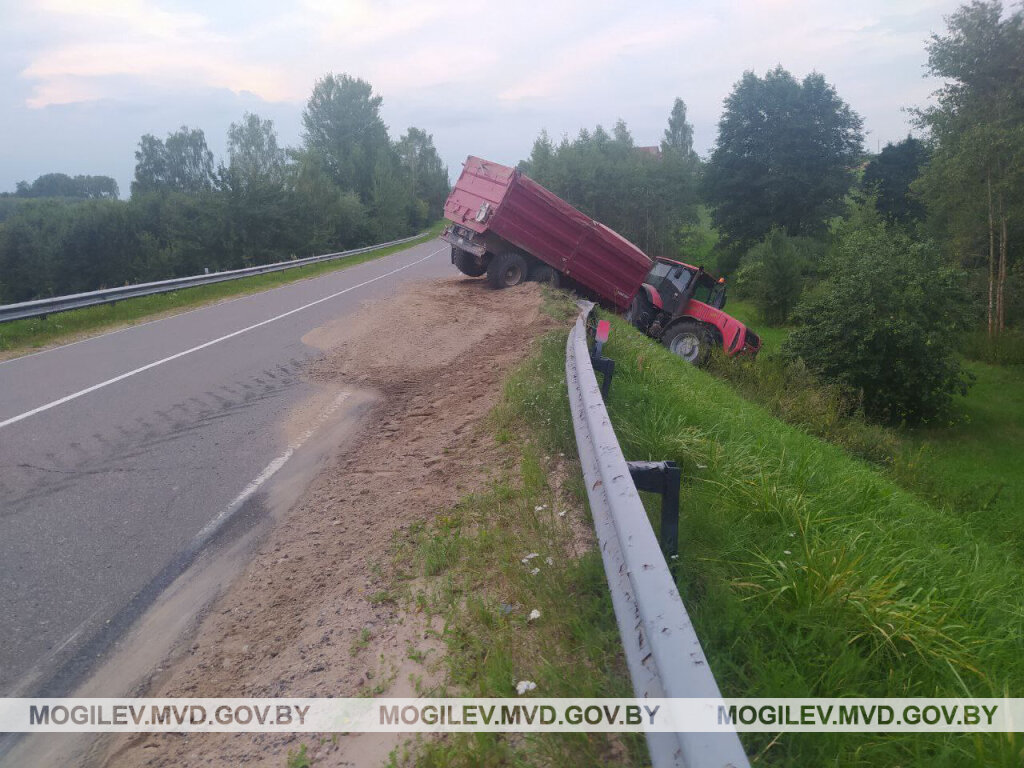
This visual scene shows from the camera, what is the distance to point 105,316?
50.3 feet

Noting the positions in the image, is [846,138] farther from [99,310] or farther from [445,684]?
[445,684]

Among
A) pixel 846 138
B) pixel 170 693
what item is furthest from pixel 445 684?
pixel 846 138

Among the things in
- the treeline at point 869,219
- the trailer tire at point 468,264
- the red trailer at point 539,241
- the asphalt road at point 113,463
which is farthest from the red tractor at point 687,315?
the asphalt road at point 113,463

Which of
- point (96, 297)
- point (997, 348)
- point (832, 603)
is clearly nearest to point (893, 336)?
point (997, 348)

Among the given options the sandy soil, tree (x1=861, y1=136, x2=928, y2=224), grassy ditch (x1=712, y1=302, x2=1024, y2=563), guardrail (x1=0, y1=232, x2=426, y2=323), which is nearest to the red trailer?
grassy ditch (x1=712, y1=302, x2=1024, y2=563)

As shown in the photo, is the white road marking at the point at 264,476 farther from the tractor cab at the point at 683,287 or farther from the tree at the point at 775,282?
the tree at the point at 775,282

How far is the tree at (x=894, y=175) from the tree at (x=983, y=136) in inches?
1112

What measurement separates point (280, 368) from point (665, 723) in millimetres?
8516

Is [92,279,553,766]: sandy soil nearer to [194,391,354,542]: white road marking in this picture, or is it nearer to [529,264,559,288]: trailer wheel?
[194,391,354,542]: white road marking

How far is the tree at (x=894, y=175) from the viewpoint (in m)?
50.7

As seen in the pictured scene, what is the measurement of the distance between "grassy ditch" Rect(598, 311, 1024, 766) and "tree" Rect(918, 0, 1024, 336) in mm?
21379

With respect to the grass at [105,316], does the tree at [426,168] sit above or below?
above

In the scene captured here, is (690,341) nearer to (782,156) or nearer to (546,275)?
(546,275)

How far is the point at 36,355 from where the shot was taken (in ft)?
35.5
